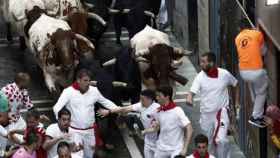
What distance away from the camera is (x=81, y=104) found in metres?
15.9

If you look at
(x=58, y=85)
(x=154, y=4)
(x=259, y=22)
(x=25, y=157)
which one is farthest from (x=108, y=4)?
(x=25, y=157)

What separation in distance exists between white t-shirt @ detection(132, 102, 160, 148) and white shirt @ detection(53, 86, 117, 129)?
588 millimetres

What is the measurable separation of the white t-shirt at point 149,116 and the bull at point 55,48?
2957 millimetres

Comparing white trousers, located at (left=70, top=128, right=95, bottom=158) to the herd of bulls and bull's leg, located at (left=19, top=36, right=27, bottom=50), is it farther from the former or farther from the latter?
bull's leg, located at (left=19, top=36, right=27, bottom=50)

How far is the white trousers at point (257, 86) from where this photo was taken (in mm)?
15320

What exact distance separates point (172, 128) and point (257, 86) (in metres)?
1.46

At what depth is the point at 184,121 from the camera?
49.1 feet

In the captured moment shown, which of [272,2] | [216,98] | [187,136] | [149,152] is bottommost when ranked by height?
[149,152]

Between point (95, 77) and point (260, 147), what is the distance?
3.11 metres

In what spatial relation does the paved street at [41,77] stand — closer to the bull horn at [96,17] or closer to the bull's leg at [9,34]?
the bull's leg at [9,34]

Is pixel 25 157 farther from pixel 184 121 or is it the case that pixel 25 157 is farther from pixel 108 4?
pixel 108 4

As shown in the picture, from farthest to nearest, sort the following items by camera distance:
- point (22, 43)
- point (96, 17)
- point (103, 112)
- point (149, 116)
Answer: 1. point (22, 43)
2. point (96, 17)
3. point (103, 112)
4. point (149, 116)

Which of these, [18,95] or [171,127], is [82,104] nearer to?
[18,95]

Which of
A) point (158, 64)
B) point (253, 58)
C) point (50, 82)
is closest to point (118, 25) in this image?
point (50, 82)
